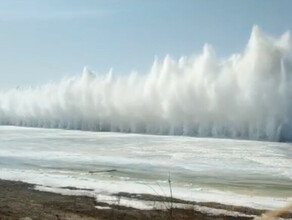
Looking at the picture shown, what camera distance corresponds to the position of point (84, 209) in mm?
14016

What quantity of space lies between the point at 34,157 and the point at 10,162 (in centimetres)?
295

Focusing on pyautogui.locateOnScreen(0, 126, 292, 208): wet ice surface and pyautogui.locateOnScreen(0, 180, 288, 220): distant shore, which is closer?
pyautogui.locateOnScreen(0, 180, 288, 220): distant shore

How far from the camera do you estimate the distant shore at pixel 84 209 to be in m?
13.0

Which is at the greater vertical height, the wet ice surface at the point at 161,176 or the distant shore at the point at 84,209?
the wet ice surface at the point at 161,176

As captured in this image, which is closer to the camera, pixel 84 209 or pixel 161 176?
pixel 84 209

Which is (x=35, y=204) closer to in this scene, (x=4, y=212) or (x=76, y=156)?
(x=4, y=212)

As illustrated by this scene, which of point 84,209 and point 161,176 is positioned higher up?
point 161,176

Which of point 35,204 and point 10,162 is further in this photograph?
point 10,162

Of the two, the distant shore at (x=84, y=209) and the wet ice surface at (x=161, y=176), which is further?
the wet ice surface at (x=161, y=176)

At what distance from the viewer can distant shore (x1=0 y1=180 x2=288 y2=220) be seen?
13.0 m

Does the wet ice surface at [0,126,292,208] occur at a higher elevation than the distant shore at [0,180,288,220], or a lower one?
higher

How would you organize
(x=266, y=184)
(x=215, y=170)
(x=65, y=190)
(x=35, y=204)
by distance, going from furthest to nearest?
(x=215, y=170) < (x=266, y=184) < (x=65, y=190) < (x=35, y=204)

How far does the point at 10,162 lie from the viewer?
82.8 ft

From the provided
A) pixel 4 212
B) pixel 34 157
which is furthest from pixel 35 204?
pixel 34 157
